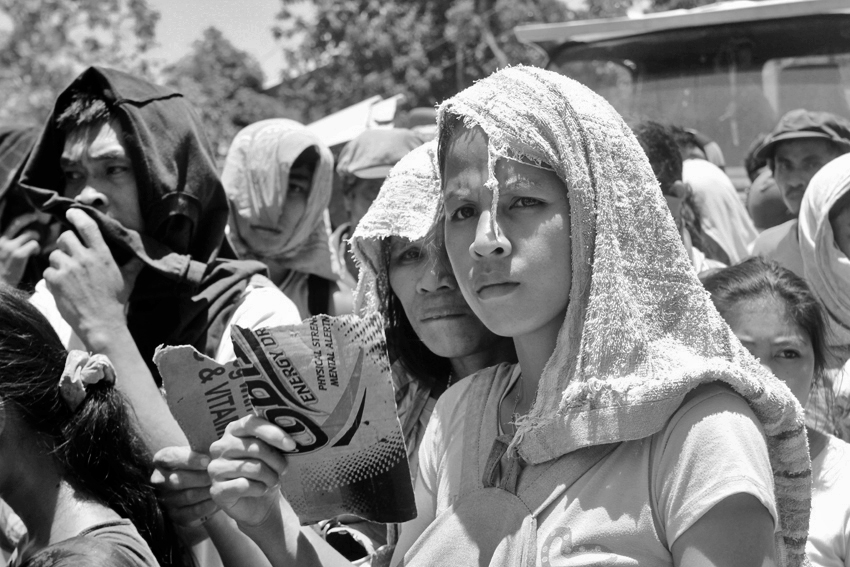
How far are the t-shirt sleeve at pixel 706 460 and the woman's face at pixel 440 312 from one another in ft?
2.96

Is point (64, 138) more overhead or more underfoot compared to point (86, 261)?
more overhead

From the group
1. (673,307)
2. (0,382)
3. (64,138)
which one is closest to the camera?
(673,307)

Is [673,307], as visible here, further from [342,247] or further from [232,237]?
[342,247]

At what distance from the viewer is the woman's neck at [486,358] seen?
91.6 inches

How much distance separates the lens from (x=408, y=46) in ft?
69.1

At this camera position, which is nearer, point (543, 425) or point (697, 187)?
point (543, 425)

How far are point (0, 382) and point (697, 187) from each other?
341 cm

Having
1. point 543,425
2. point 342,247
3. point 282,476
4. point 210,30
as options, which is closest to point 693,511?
point 543,425

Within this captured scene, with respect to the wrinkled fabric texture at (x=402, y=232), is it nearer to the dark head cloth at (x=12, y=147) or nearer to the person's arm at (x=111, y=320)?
the person's arm at (x=111, y=320)

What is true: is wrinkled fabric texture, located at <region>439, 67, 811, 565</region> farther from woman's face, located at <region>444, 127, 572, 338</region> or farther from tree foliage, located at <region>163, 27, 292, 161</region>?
tree foliage, located at <region>163, 27, 292, 161</region>

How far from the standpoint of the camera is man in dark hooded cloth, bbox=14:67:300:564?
2635 millimetres

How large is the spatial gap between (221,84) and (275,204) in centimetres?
2399

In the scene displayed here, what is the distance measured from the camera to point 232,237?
396 centimetres

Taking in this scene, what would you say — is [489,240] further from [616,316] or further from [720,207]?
[720,207]
